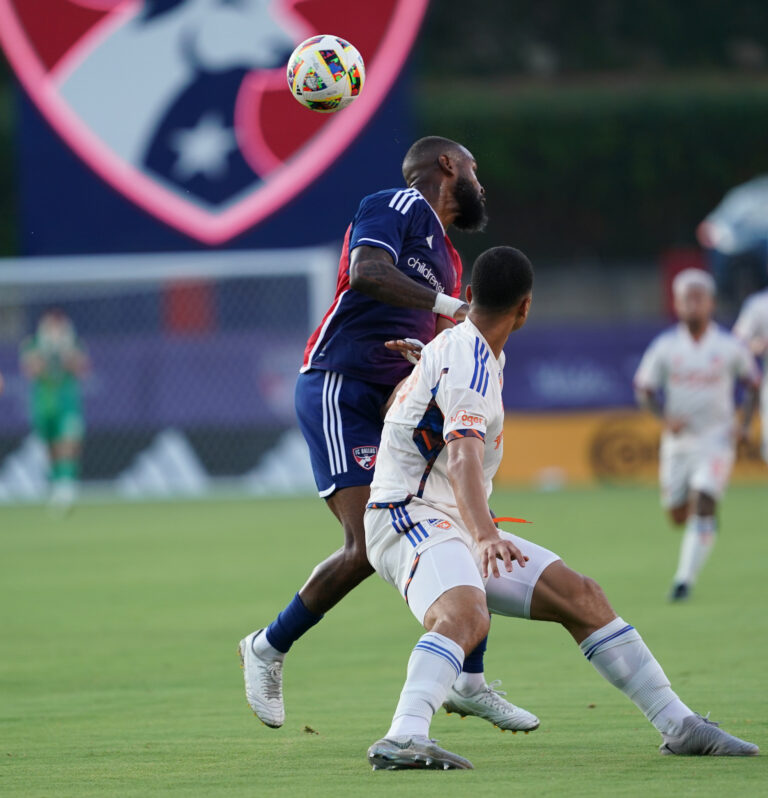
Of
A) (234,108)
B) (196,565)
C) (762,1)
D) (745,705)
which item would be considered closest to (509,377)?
(234,108)

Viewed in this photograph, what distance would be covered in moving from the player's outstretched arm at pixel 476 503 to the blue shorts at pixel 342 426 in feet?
3.97

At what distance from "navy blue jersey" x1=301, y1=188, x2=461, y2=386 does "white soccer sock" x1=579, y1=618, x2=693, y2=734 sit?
1.61 metres

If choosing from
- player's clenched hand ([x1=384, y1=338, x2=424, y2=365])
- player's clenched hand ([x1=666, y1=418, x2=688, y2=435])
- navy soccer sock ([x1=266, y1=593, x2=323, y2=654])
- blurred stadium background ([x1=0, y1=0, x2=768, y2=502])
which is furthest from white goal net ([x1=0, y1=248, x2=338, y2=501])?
A: player's clenched hand ([x1=384, y1=338, x2=424, y2=365])

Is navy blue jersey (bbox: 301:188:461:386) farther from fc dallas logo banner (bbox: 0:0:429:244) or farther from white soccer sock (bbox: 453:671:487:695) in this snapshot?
fc dallas logo banner (bbox: 0:0:429:244)

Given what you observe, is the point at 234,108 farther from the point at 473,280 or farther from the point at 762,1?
the point at 762,1

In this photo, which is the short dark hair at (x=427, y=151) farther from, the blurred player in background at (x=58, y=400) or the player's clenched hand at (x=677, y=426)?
the blurred player in background at (x=58, y=400)

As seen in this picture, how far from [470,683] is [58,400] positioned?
14.8 meters

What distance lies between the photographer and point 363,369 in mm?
6547

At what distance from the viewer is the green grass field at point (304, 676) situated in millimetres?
5262

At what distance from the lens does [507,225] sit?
37.7 metres

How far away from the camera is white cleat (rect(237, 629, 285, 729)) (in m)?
6.37

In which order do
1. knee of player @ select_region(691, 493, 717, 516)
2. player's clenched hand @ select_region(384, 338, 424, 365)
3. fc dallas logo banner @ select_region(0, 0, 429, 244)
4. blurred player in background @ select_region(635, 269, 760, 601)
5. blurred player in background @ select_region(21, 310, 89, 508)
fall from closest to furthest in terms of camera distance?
player's clenched hand @ select_region(384, 338, 424, 365) < knee of player @ select_region(691, 493, 717, 516) < blurred player in background @ select_region(635, 269, 760, 601) < fc dallas logo banner @ select_region(0, 0, 429, 244) < blurred player in background @ select_region(21, 310, 89, 508)

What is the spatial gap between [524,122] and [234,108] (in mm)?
17803

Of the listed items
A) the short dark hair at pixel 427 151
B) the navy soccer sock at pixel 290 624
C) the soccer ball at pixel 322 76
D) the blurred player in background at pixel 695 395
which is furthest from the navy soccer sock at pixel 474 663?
the blurred player in background at pixel 695 395
